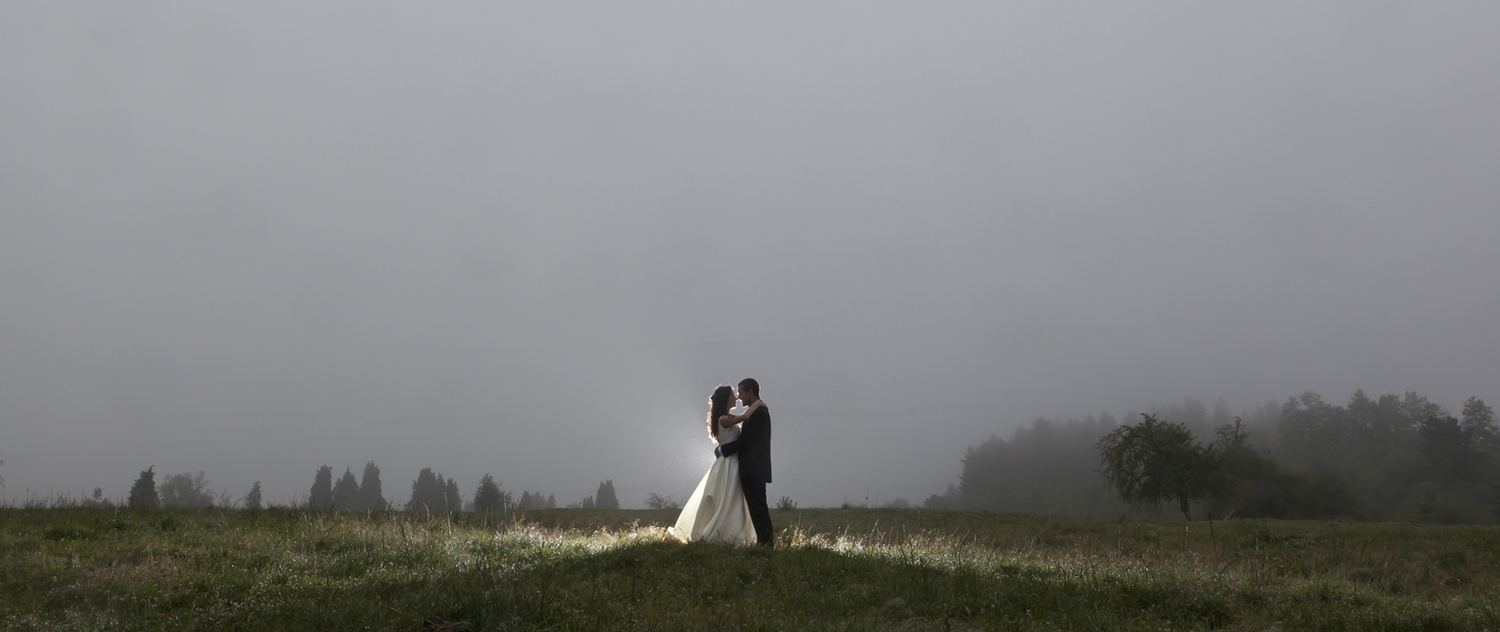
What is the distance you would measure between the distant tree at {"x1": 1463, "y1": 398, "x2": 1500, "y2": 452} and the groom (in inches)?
5498

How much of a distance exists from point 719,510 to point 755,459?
108 cm

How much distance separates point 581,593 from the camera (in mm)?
6676

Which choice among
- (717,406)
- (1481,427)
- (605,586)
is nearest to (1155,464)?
(717,406)

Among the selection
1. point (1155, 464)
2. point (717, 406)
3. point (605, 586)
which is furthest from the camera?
point (1155, 464)

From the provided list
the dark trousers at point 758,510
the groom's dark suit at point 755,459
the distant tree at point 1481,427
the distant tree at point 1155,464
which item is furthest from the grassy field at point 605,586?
the distant tree at point 1481,427

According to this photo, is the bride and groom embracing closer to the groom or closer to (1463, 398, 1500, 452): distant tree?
the groom

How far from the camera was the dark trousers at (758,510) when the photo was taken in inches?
449

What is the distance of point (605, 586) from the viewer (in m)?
7.23

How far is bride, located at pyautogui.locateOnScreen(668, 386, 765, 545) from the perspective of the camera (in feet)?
38.1

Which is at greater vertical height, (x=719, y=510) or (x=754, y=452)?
(x=754, y=452)

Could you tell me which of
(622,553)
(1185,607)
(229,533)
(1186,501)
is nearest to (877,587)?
(1185,607)

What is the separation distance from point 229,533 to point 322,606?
6.55 metres

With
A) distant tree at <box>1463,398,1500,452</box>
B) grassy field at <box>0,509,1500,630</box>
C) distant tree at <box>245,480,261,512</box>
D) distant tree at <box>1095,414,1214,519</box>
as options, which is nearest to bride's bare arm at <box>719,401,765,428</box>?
grassy field at <box>0,509,1500,630</box>

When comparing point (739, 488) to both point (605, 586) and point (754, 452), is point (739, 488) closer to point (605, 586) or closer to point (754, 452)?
point (754, 452)
